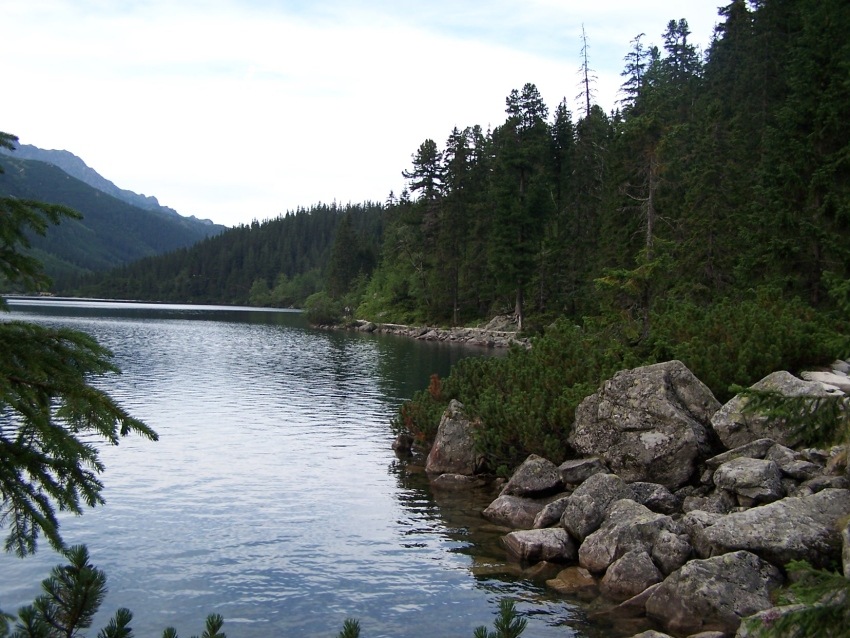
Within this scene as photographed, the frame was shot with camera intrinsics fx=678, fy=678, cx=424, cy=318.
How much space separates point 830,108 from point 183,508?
2780 cm

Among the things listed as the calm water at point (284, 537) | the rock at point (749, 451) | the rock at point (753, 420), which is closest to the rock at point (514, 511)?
the calm water at point (284, 537)

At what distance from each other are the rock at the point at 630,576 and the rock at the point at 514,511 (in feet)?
12.0

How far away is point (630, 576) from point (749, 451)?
14.2 ft

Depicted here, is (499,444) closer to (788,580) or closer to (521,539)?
(521,539)

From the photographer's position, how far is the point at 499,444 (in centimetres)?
1953

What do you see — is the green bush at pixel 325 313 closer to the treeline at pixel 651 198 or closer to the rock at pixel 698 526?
the treeline at pixel 651 198

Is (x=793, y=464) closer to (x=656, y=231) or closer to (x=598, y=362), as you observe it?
(x=598, y=362)

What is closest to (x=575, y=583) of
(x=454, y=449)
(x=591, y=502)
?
(x=591, y=502)

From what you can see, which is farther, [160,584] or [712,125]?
[712,125]

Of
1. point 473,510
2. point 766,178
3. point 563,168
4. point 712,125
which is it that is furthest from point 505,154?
point 473,510

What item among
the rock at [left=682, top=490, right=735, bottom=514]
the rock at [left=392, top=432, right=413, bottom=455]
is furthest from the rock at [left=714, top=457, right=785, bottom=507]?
the rock at [left=392, top=432, right=413, bottom=455]

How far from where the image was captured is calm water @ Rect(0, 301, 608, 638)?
37.8 ft

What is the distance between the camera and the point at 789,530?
10938mm

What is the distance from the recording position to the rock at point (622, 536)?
41.5 ft
